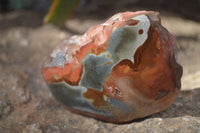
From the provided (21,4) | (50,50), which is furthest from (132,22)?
(21,4)

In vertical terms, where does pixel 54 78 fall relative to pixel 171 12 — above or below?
above

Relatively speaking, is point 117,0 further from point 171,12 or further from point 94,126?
point 94,126

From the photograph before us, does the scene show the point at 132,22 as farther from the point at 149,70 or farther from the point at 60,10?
the point at 60,10

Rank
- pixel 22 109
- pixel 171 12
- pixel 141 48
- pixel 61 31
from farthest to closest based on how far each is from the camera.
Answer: pixel 171 12 → pixel 61 31 → pixel 22 109 → pixel 141 48

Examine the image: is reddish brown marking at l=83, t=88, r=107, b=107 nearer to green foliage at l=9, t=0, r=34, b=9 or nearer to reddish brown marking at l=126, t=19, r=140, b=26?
reddish brown marking at l=126, t=19, r=140, b=26

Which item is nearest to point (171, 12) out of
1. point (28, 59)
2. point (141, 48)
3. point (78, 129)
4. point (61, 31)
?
point (61, 31)

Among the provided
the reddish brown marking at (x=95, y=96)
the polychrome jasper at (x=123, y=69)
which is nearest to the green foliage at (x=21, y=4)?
the polychrome jasper at (x=123, y=69)

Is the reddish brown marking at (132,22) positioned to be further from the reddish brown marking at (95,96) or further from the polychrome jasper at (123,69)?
the reddish brown marking at (95,96)
